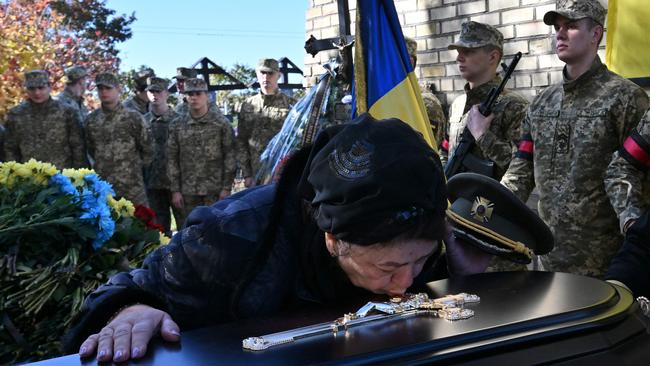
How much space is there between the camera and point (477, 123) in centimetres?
405

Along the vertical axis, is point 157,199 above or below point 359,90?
below

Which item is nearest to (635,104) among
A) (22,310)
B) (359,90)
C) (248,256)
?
(359,90)

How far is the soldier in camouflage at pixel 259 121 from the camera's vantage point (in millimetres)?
7426

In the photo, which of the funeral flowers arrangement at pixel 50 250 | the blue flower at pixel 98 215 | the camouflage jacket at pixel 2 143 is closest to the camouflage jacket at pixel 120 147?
the camouflage jacket at pixel 2 143

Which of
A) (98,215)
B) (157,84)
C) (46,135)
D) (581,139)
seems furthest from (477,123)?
(157,84)

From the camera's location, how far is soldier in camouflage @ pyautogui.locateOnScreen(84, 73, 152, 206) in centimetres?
754

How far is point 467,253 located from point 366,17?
7.80ft

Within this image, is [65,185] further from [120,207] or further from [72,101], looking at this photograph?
[72,101]

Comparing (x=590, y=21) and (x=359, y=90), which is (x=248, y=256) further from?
(x=590, y=21)

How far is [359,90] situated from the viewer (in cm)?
385

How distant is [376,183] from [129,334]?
0.50 m

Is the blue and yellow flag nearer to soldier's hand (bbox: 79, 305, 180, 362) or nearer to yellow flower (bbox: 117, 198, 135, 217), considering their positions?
yellow flower (bbox: 117, 198, 135, 217)

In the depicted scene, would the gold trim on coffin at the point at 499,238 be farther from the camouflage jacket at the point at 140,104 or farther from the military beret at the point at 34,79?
the camouflage jacket at the point at 140,104

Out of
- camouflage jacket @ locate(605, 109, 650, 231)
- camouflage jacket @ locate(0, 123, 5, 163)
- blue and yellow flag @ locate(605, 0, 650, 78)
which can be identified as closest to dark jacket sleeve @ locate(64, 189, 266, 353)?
camouflage jacket @ locate(605, 109, 650, 231)
